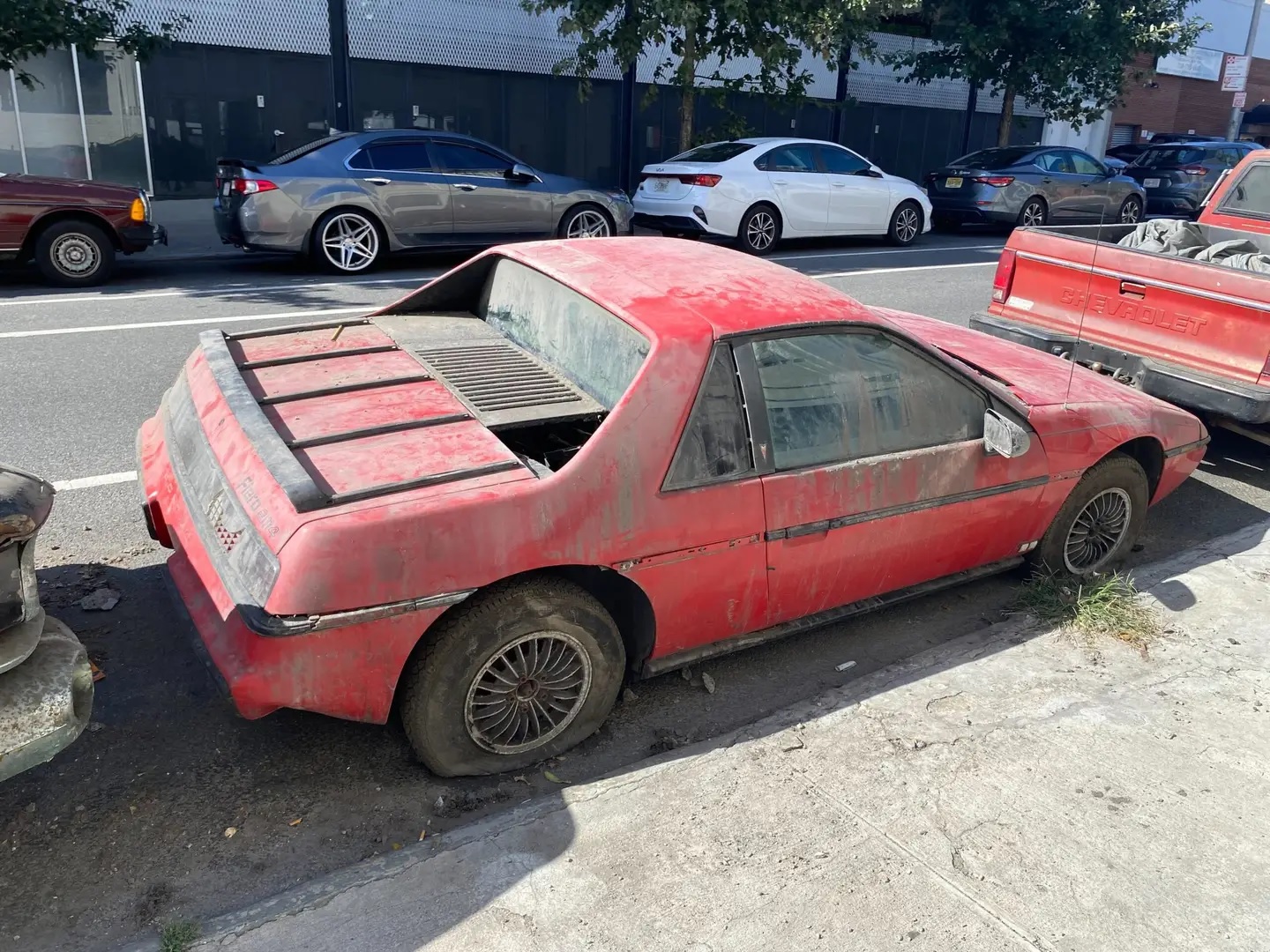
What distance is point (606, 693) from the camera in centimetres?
345

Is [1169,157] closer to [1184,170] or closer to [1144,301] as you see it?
[1184,170]

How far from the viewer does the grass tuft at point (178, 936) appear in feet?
8.31

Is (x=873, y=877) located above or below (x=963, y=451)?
below

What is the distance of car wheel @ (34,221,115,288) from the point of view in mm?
10156

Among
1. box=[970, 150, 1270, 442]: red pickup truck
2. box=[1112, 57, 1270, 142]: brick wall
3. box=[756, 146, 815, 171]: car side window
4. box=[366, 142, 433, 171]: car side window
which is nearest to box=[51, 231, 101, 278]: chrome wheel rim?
box=[366, 142, 433, 171]: car side window

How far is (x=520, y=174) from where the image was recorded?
1250cm

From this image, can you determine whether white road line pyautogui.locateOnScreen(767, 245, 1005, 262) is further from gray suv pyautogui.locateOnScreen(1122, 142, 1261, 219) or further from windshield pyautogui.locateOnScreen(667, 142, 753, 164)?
gray suv pyautogui.locateOnScreen(1122, 142, 1261, 219)

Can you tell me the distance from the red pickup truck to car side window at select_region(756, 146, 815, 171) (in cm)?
697

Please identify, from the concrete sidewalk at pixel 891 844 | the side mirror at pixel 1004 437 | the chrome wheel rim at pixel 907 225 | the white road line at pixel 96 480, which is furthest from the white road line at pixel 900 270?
the concrete sidewalk at pixel 891 844

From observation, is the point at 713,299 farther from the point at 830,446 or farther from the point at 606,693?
the point at 606,693

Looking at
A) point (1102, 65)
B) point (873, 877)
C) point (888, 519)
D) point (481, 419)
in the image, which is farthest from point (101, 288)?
point (1102, 65)

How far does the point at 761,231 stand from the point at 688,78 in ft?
12.5

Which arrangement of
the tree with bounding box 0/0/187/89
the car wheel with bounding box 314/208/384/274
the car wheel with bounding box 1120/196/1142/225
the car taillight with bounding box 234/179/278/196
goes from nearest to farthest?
the tree with bounding box 0/0/187/89 < the car taillight with bounding box 234/179/278/196 < the car wheel with bounding box 314/208/384/274 < the car wheel with bounding box 1120/196/1142/225

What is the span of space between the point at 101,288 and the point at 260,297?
5.63 feet
